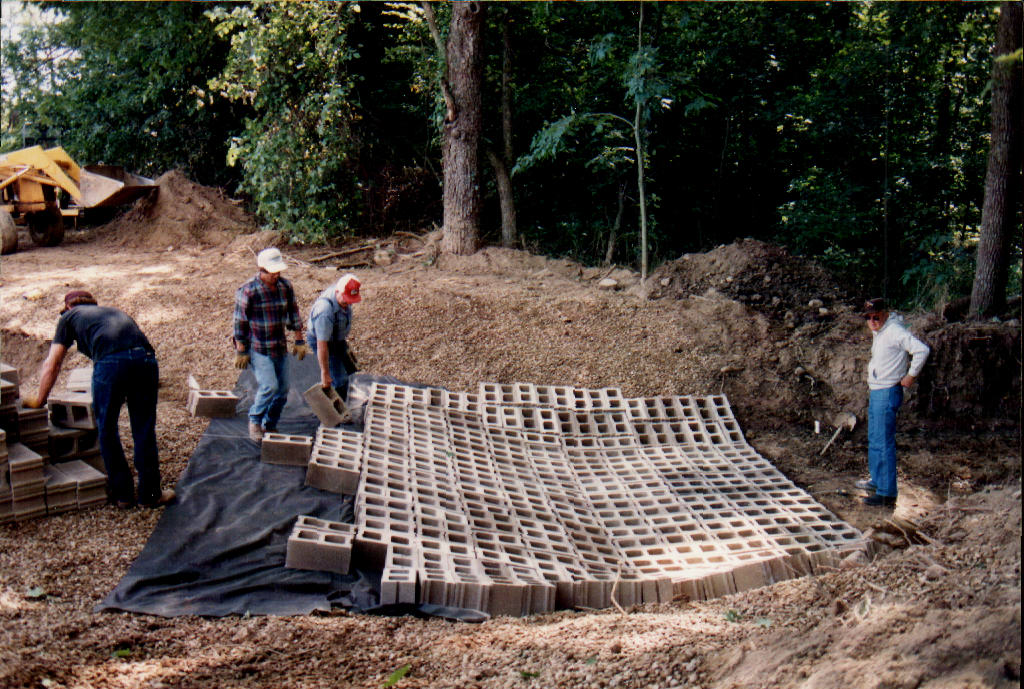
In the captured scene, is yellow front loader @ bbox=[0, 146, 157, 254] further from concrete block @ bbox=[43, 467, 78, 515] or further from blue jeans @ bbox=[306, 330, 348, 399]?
concrete block @ bbox=[43, 467, 78, 515]

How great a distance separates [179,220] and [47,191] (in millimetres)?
2213

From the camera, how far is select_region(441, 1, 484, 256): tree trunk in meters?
12.8

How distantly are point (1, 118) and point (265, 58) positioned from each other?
454 inches

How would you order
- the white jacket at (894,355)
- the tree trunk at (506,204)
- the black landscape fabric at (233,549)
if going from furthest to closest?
the tree trunk at (506,204), the white jacket at (894,355), the black landscape fabric at (233,549)

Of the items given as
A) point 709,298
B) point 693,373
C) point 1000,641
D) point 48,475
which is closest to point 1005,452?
point 693,373

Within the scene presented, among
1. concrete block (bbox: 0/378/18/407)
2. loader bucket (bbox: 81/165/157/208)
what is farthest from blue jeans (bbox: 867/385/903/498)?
loader bucket (bbox: 81/165/157/208)

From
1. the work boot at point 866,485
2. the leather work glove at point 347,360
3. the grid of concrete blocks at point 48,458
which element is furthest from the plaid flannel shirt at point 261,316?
the work boot at point 866,485

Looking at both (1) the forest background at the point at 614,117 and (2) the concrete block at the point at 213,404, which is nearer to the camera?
(2) the concrete block at the point at 213,404

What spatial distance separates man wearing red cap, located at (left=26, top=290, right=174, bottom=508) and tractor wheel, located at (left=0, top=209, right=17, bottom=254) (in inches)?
376

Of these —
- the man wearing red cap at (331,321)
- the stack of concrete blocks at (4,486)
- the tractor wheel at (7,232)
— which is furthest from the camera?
the tractor wheel at (7,232)

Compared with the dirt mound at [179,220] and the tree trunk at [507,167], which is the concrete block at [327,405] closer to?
the tree trunk at [507,167]

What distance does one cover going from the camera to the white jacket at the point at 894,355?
6.96 metres

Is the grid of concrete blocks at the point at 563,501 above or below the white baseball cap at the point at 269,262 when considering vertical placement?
below

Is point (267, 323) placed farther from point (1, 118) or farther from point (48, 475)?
point (1, 118)
